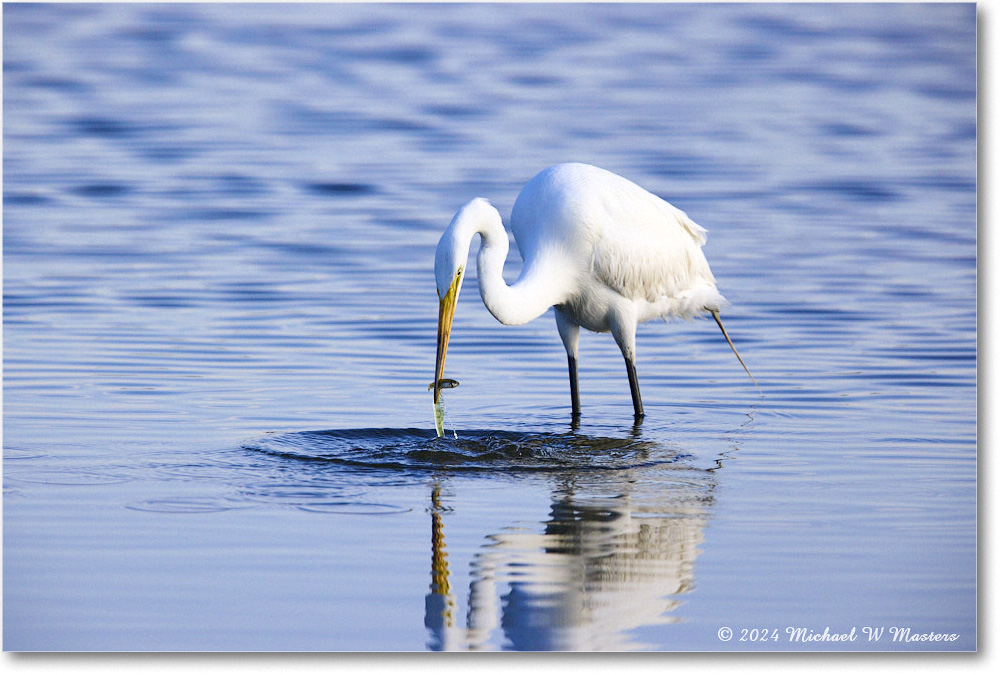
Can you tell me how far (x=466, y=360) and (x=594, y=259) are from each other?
3.58 ft

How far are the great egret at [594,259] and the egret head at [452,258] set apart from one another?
0.38 m

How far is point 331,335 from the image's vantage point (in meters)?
6.41

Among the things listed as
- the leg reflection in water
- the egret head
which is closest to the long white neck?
the egret head

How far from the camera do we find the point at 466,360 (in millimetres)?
6078

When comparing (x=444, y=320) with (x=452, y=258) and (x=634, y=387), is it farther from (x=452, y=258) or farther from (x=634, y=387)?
(x=634, y=387)

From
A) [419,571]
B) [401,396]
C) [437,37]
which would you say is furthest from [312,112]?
[419,571]

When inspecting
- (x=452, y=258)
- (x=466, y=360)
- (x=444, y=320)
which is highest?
(x=452, y=258)

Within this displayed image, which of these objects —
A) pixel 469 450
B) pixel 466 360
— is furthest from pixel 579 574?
pixel 466 360

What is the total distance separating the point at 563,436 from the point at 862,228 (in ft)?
13.9

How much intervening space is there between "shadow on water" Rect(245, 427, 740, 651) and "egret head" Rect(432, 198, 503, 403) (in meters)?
0.32

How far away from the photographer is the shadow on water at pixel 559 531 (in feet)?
10.7

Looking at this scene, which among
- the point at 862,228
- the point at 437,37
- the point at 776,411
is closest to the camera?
the point at 776,411

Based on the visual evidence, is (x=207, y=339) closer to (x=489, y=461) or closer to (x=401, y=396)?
(x=401, y=396)

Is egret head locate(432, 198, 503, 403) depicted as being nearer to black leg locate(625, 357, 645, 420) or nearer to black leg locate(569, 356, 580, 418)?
black leg locate(569, 356, 580, 418)
